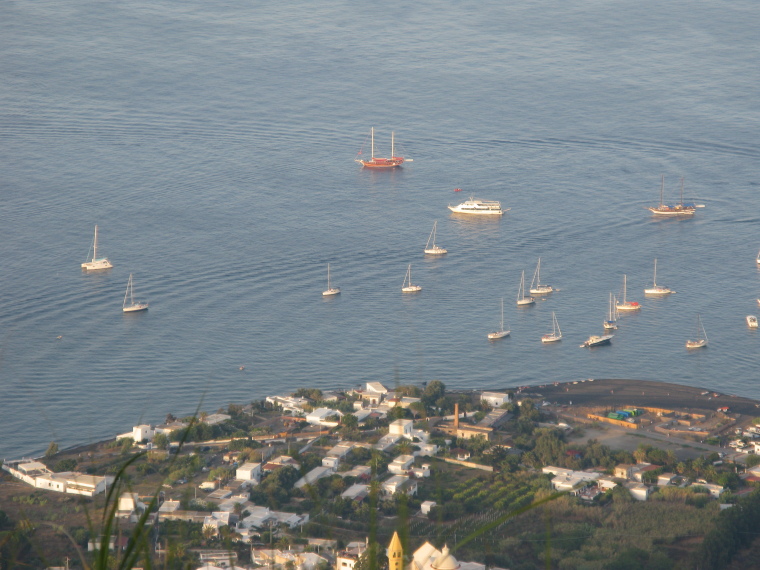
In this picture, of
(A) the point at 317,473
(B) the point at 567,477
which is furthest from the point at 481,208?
(A) the point at 317,473

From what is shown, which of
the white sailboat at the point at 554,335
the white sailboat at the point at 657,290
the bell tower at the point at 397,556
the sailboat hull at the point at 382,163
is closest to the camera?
the bell tower at the point at 397,556

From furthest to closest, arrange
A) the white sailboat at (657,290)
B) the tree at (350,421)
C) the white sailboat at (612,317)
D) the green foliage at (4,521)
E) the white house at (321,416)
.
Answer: the white sailboat at (657,290)
the white sailboat at (612,317)
the white house at (321,416)
the tree at (350,421)
the green foliage at (4,521)

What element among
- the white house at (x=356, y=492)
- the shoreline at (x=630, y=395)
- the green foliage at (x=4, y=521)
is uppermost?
the green foliage at (x=4, y=521)

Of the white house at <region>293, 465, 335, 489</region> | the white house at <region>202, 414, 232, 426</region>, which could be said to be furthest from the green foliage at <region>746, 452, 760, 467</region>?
the white house at <region>202, 414, 232, 426</region>

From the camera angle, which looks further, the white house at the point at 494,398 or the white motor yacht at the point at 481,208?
the white motor yacht at the point at 481,208

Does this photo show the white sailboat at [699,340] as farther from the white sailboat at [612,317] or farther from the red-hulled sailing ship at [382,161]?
the red-hulled sailing ship at [382,161]

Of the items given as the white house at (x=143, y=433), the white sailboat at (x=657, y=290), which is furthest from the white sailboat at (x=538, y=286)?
the white house at (x=143, y=433)

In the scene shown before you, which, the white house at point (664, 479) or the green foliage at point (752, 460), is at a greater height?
the white house at point (664, 479)
